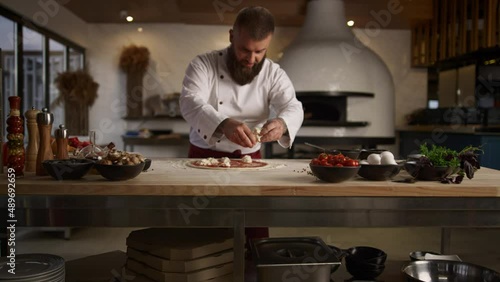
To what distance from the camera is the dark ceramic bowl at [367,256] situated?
1.69 m

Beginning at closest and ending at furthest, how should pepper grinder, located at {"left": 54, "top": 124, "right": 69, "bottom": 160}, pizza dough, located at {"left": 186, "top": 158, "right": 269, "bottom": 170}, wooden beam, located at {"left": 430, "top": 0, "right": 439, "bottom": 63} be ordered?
pepper grinder, located at {"left": 54, "top": 124, "right": 69, "bottom": 160}
pizza dough, located at {"left": 186, "top": 158, "right": 269, "bottom": 170}
wooden beam, located at {"left": 430, "top": 0, "right": 439, "bottom": 63}

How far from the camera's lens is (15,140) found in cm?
156

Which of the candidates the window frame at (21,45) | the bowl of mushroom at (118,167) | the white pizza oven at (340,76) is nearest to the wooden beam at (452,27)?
the white pizza oven at (340,76)

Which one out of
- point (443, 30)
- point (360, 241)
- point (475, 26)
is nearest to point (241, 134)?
point (360, 241)

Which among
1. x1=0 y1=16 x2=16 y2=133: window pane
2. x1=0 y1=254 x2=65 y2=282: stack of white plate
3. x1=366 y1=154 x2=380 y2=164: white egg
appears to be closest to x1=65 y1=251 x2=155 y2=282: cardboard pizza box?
x1=0 y1=254 x2=65 y2=282: stack of white plate

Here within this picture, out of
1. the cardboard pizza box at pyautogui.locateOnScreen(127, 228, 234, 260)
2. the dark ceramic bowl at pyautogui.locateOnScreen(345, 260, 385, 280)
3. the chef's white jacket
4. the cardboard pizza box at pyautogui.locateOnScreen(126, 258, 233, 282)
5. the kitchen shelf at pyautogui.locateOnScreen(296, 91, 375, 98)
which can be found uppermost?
the kitchen shelf at pyautogui.locateOnScreen(296, 91, 375, 98)

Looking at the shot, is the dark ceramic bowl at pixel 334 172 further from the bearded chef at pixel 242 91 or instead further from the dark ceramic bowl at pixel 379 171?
the bearded chef at pixel 242 91

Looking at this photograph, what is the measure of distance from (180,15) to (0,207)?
511 cm

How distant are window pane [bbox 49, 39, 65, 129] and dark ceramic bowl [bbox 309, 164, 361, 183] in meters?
4.75

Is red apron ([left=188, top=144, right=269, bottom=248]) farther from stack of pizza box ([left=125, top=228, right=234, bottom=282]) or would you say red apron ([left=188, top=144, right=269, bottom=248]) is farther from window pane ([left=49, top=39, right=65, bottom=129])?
window pane ([left=49, top=39, right=65, bottom=129])

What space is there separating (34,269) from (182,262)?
48 cm

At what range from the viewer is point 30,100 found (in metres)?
4.97

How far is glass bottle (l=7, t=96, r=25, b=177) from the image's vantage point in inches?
59.3

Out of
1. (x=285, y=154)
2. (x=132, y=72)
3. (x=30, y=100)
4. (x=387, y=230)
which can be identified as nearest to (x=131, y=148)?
(x=132, y=72)
